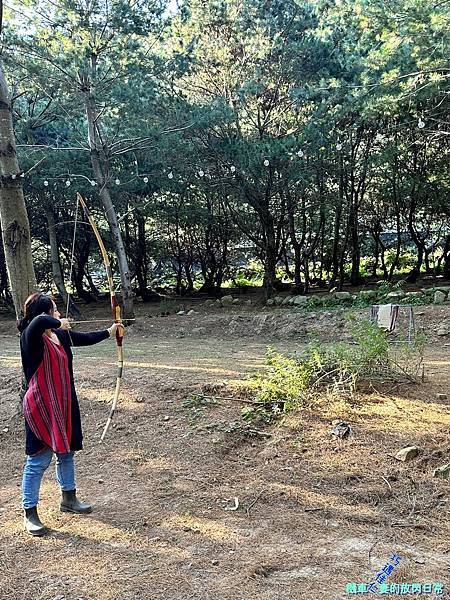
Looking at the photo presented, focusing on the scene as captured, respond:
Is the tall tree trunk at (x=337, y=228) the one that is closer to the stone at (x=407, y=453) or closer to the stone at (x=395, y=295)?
the stone at (x=395, y=295)

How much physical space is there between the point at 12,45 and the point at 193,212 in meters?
6.08

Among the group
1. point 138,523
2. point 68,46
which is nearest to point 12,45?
point 68,46

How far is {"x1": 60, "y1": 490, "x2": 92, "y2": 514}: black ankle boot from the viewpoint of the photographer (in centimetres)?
355

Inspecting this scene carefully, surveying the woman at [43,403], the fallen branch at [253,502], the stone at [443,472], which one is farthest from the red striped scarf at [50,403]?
the stone at [443,472]

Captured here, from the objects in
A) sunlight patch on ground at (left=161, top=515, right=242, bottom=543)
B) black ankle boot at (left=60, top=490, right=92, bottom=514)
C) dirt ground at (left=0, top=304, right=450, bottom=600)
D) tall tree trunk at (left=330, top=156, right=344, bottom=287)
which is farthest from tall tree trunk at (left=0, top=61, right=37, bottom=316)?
tall tree trunk at (left=330, top=156, right=344, bottom=287)

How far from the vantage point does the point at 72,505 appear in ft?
11.7

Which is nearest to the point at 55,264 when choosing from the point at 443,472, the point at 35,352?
the point at 35,352

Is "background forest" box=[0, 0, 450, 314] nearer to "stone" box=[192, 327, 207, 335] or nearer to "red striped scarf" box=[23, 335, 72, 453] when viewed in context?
"stone" box=[192, 327, 207, 335]

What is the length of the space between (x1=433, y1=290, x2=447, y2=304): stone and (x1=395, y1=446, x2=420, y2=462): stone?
7473 mm

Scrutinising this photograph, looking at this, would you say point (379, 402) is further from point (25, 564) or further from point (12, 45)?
point (12, 45)

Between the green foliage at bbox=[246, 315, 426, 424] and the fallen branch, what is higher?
the green foliage at bbox=[246, 315, 426, 424]

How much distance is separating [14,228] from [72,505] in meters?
2.75

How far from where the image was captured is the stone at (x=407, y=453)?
3914mm

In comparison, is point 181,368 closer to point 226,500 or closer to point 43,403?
point 226,500
